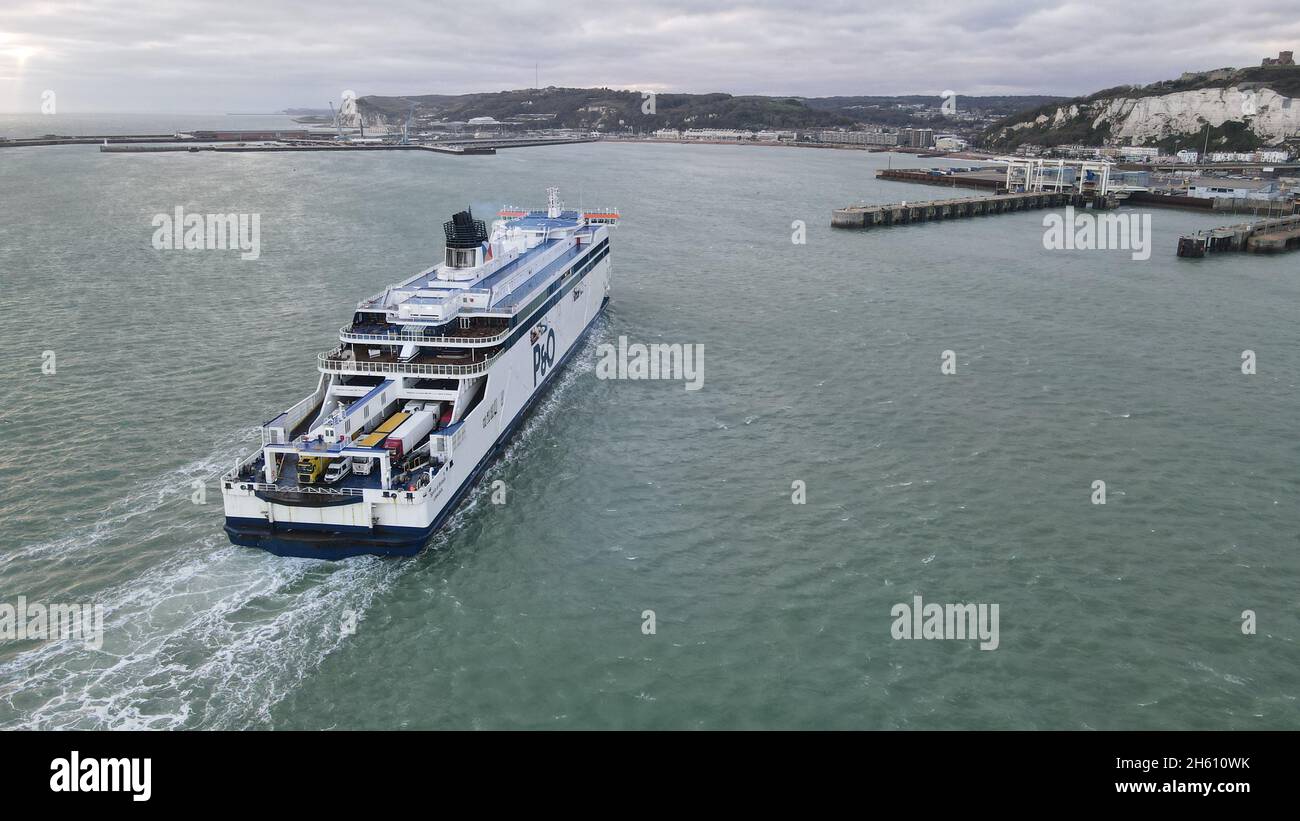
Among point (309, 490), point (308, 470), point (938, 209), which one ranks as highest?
point (938, 209)

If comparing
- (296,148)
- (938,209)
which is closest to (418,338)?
(938,209)

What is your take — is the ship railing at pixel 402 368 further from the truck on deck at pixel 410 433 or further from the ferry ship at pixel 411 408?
the truck on deck at pixel 410 433

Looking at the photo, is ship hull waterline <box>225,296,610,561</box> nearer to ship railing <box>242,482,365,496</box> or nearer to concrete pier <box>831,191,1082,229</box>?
ship railing <box>242,482,365,496</box>

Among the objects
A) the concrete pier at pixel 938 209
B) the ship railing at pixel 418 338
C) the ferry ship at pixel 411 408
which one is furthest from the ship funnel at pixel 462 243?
the concrete pier at pixel 938 209

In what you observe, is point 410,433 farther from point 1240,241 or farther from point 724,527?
point 1240,241

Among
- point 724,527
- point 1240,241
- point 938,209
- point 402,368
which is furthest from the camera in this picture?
point 938,209
